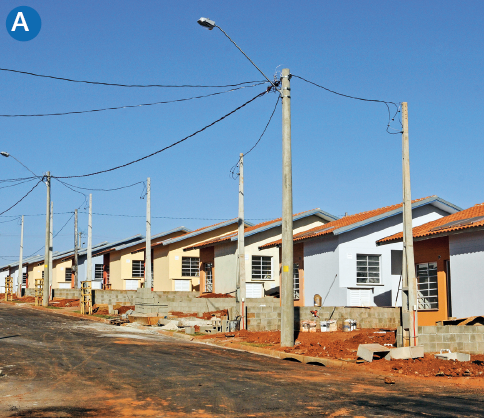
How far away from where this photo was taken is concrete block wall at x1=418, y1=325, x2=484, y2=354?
583 inches

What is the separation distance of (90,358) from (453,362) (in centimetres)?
872

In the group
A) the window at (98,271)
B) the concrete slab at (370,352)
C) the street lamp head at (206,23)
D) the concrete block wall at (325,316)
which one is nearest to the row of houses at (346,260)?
the concrete block wall at (325,316)

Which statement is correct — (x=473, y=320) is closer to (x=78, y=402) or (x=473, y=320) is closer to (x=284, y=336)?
(x=284, y=336)

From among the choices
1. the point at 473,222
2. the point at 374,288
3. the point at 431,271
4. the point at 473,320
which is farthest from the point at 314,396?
the point at 374,288

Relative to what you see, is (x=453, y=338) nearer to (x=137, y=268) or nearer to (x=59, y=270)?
(x=137, y=268)

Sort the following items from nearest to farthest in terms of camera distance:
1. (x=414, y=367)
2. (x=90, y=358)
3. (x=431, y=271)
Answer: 1. (x=414, y=367)
2. (x=90, y=358)
3. (x=431, y=271)

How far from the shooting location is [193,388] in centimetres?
1027

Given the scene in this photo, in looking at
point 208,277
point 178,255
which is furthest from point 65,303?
point 208,277

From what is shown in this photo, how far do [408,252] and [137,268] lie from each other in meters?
39.4

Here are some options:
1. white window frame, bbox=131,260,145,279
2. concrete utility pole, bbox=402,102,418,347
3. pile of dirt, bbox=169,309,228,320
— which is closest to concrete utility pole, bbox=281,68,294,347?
A: concrete utility pole, bbox=402,102,418,347

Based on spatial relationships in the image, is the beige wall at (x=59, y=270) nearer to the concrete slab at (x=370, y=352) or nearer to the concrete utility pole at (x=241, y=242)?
the concrete utility pole at (x=241, y=242)

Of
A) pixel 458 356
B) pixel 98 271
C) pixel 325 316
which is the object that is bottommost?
pixel 458 356

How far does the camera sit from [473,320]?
54.3ft

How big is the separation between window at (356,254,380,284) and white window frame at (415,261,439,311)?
5.29 metres
